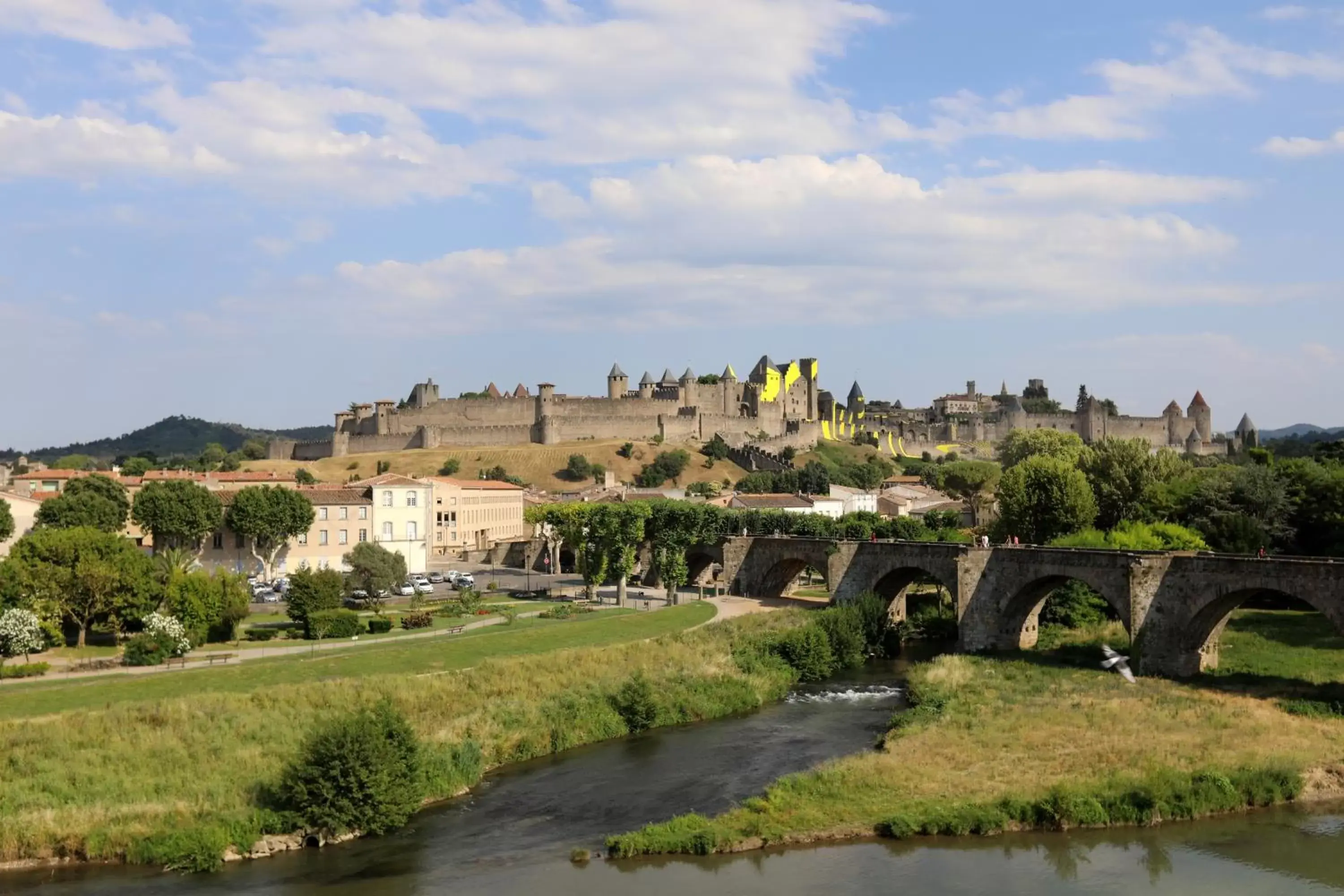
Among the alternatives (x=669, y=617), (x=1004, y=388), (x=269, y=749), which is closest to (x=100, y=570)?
(x=269, y=749)

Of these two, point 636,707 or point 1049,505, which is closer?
point 636,707

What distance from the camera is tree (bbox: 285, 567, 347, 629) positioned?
34.4 metres

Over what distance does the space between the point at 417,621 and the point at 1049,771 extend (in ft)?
69.1

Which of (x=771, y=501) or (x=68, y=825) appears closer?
(x=68, y=825)

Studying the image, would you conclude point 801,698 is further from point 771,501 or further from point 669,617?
point 771,501

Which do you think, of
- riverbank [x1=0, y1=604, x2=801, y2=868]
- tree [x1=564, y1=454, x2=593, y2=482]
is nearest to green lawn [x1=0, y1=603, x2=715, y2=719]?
riverbank [x1=0, y1=604, x2=801, y2=868]

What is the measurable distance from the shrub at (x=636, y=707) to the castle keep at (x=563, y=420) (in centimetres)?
8567

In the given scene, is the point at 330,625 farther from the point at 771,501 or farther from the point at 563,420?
the point at 563,420

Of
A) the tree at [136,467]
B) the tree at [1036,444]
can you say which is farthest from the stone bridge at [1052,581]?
the tree at [136,467]

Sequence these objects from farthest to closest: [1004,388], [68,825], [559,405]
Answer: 1. [1004,388]
2. [559,405]
3. [68,825]

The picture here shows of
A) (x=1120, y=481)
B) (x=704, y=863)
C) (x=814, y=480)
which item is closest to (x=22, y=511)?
(x=704, y=863)

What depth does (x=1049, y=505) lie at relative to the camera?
155ft

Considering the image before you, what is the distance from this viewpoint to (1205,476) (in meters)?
47.1

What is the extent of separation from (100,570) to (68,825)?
14041 millimetres
